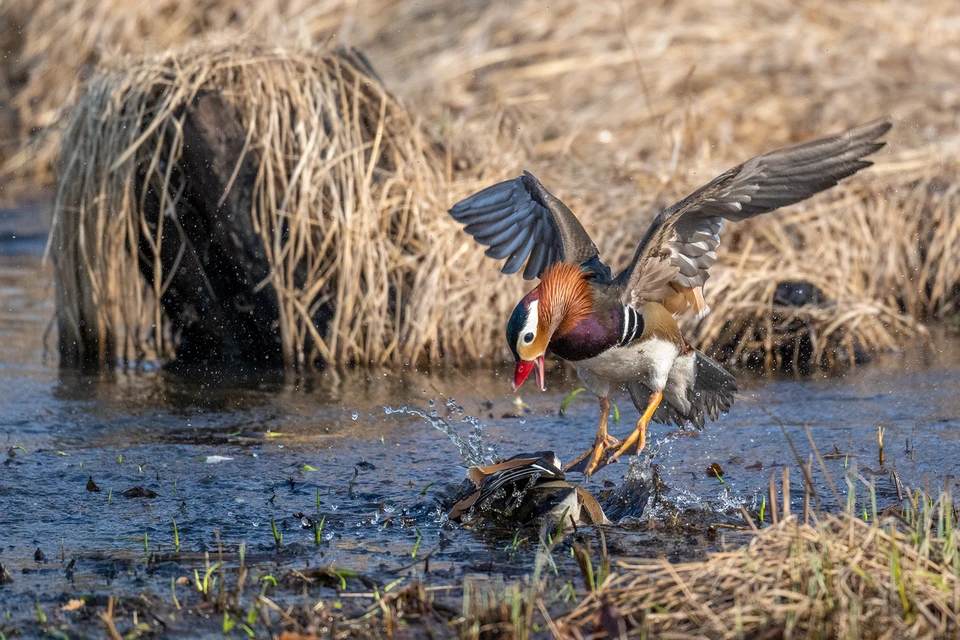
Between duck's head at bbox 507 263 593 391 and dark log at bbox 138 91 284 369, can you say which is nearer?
duck's head at bbox 507 263 593 391

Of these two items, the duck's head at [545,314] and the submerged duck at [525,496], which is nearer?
the submerged duck at [525,496]

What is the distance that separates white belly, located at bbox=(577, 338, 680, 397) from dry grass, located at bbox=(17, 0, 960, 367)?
185 centimetres

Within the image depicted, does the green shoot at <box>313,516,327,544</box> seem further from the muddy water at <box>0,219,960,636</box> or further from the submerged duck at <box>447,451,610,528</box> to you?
the submerged duck at <box>447,451,610,528</box>

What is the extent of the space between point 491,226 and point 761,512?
1.71 meters

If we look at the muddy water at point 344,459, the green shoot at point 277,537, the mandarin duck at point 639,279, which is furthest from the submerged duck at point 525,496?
the green shoot at point 277,537

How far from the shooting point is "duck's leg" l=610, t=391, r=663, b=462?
13.3ft

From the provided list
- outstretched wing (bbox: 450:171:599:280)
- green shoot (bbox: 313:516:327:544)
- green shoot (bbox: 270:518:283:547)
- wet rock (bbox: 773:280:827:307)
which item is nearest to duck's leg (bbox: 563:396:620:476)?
outstretched wing (bbox: 450:171:599:280)

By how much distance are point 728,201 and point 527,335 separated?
0.84 meters

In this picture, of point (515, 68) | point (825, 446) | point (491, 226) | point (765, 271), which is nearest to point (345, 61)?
point (491, 226)

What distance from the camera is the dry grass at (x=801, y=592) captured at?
2.48m

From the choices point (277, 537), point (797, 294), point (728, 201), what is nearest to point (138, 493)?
point (277, 537)

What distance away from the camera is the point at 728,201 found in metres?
3.96

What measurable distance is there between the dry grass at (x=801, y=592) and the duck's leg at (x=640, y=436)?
3.87 ft

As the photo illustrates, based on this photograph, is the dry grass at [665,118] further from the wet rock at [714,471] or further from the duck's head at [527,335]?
the duck's head at [527,335]
